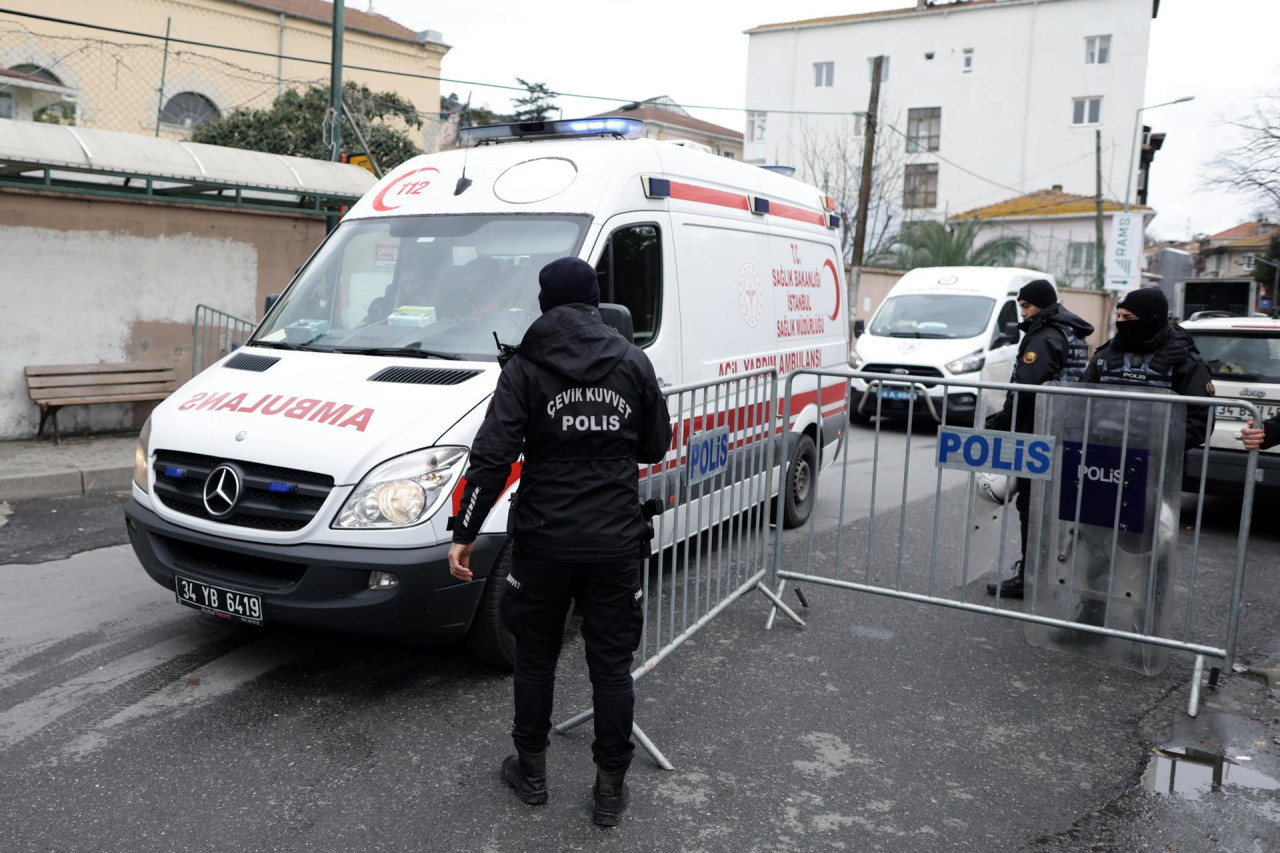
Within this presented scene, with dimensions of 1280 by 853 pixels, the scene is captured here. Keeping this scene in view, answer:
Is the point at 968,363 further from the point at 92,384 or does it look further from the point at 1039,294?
the point at 92,384

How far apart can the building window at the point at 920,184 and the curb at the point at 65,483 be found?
1923 inches

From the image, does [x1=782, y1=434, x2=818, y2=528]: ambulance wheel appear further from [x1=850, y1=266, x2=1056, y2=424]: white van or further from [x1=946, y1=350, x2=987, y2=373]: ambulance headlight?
[x1=946, y1=350, x2=987, y2=373]: ambulance headlight

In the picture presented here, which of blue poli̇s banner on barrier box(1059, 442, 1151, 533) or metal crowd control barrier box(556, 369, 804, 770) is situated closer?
metal crowd control barrier box(556, 369, 804, 770)

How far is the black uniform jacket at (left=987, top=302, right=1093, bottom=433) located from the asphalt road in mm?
1439

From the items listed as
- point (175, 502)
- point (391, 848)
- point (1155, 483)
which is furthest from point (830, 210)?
point (391, 848)

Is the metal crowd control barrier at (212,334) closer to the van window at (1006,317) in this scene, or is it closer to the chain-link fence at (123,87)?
the van window at (1006,317)

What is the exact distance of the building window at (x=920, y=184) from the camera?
172 ft

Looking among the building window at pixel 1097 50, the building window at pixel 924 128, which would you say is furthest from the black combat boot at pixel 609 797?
the building window at pixel 1097 50

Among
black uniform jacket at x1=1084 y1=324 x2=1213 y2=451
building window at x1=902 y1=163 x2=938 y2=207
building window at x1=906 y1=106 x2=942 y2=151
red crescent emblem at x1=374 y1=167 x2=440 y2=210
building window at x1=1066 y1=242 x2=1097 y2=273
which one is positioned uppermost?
building window at x1=906 y1=106 x2=942 y2=151

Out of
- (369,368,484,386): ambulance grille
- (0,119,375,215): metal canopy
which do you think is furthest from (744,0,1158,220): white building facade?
(369,368,484,386): ambulance grille

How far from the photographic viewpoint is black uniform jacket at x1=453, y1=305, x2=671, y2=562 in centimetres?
332

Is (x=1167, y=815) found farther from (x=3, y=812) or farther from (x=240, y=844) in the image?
(x=3, y=812)

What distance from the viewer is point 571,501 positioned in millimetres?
3357

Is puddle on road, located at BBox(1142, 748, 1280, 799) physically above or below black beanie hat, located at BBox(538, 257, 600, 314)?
below
